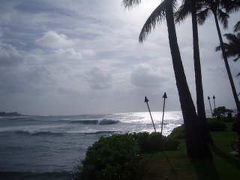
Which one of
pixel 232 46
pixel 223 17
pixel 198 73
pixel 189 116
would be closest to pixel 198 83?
pixel 198 73

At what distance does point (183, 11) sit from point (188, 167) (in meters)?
9.51

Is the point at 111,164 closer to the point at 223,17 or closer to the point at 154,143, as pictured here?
the point at 154,143

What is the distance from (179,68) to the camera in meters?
11.7

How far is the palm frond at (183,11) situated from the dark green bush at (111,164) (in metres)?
8.71

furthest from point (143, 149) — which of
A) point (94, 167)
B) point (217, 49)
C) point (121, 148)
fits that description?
point (217, 49)

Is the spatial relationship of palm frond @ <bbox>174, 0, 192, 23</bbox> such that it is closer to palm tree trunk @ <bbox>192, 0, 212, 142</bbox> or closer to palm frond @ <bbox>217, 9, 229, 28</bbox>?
palm tree trunk @ <bbox>192, 0, 212, 142</bbox>

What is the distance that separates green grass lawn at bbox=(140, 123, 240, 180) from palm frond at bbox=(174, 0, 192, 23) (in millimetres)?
7369

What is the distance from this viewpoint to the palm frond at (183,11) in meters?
15.5

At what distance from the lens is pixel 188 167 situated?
10.3 meters

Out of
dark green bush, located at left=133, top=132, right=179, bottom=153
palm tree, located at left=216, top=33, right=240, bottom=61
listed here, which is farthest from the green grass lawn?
palm tree, located at left=216, top=33, right=240, bottom=61

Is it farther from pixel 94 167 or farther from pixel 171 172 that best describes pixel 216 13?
pixel 94 167

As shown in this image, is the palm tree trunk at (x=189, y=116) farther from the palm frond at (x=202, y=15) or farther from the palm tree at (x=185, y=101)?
the palm frond at (x=202, y=15)

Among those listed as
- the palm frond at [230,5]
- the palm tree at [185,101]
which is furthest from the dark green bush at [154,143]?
the palm frond at [230,5]

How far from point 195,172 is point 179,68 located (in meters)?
3.98
